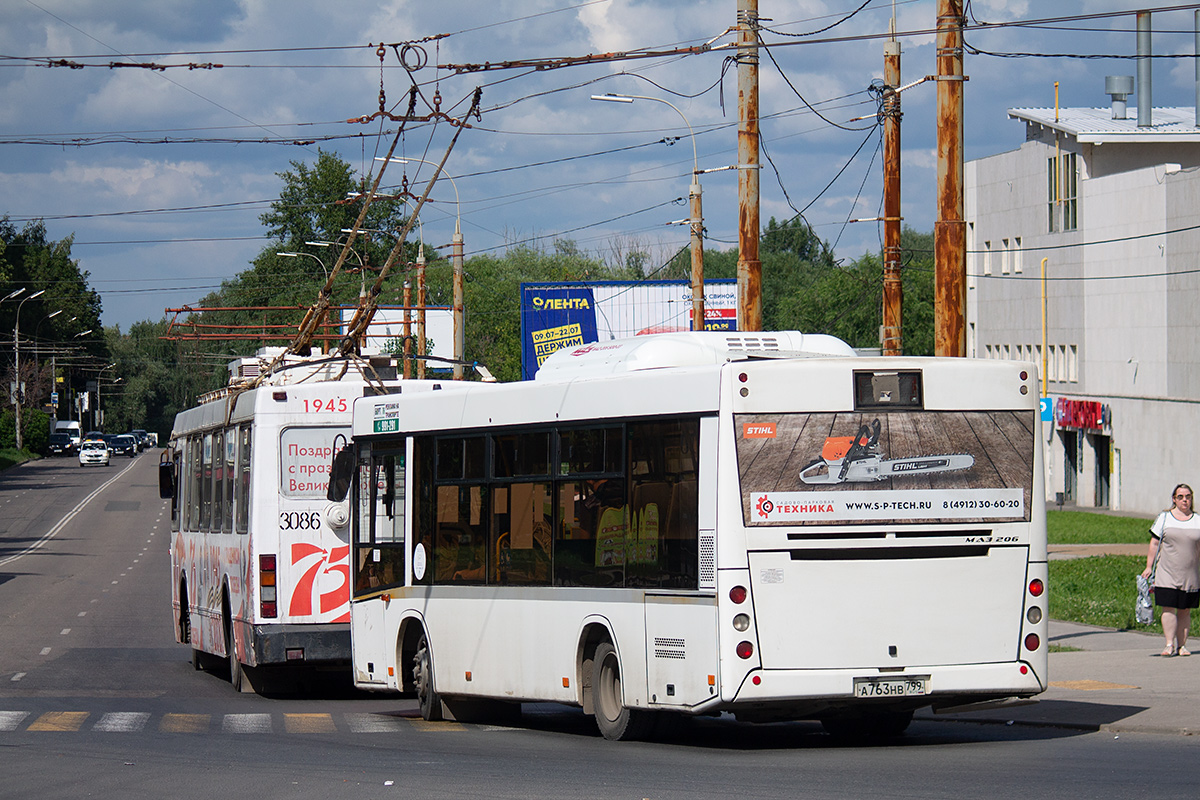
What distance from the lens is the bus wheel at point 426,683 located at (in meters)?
13.8

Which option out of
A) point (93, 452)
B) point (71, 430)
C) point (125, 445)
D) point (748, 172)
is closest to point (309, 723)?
point (748, 172)

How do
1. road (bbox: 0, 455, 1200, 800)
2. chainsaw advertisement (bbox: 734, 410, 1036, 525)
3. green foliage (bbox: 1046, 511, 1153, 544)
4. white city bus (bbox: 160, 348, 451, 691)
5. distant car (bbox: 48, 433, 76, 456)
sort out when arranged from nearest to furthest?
road (bbox: 0, 455, 1200, 800) → chainsaw advertisement (bbox: 734, 410, 1036, 525) → white city bus (bbox: 160, 348, 451, 691) → green foliage (bbox: 1046, 511, 1153, 544) → distant car (bbox: 48, 433, 76, 456)

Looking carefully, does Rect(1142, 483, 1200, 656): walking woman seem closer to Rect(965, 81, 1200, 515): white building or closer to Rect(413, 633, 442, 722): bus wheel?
Rect(413, 633, 442, 722): bus wheel

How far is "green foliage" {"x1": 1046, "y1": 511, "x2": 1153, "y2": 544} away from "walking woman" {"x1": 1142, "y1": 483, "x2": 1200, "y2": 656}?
60.3 feet

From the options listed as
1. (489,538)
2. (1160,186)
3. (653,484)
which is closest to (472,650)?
(489,538)

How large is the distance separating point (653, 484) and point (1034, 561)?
8.33ft

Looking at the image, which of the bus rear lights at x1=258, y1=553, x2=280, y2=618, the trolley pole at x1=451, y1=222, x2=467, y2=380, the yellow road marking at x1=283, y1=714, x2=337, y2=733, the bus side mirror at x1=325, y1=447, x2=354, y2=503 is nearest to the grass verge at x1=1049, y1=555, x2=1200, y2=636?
the bus side mirror at x1=325, y1=447, x2=354, y2=503

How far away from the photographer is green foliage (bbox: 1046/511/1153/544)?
125ft

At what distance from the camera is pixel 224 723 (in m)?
13.6

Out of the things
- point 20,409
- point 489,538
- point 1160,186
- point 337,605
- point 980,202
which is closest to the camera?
point 489,538

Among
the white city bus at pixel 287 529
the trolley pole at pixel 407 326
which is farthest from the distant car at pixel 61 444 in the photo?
the white city bus at pixel 287 529

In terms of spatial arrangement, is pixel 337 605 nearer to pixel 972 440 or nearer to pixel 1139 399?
pixel 972 440

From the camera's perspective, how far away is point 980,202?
2581 inches

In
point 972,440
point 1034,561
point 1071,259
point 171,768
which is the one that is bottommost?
point 171,768
